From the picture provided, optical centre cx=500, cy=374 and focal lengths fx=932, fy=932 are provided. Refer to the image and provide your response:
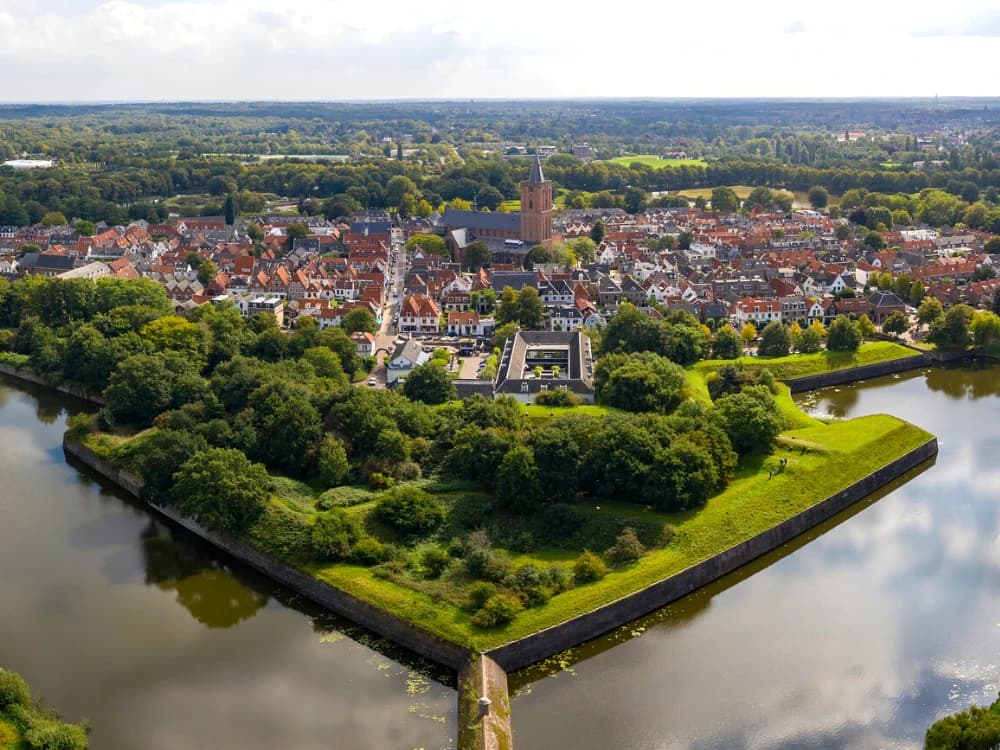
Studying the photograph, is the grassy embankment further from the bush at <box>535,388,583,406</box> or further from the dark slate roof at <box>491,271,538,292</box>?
the dark slate roof at <box>491,271,538,292</box>

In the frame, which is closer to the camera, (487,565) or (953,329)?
(487,565)

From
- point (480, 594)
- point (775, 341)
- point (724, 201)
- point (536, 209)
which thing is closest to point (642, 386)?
point (775, 341)

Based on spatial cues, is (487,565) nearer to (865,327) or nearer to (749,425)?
(749,425)

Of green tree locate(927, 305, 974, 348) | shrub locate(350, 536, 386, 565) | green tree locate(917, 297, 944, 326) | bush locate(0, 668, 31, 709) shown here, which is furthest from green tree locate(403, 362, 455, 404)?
green tree locate(917, 297, 944, 326)

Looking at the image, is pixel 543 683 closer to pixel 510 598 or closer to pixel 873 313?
pixel 510 598

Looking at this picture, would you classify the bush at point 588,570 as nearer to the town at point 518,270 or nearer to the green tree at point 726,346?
the town at point 518,270

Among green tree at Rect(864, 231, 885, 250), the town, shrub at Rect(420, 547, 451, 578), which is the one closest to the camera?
shrub at Rect(420, 547, 451, 578)
